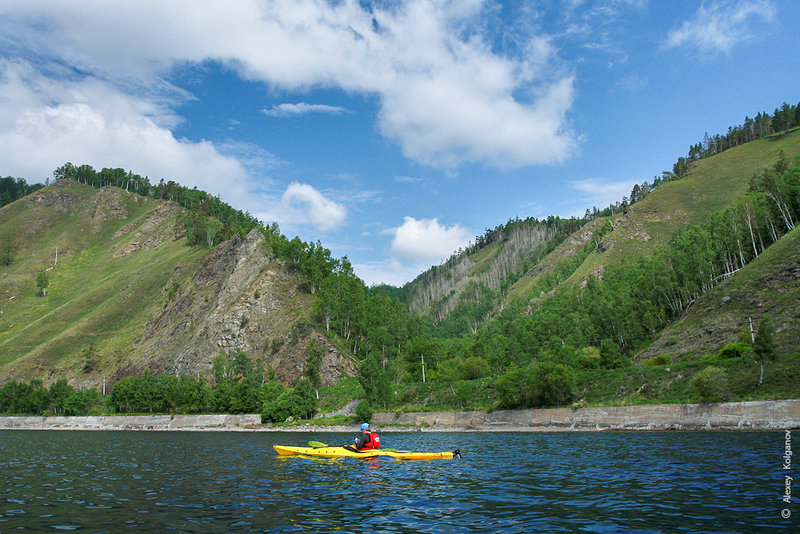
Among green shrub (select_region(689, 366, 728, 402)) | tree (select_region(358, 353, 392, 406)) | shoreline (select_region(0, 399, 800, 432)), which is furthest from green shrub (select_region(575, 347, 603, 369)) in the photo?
tree (select_region(358, 353, 392, 406))

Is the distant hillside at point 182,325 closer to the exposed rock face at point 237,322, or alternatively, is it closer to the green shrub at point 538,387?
the exposed rock face at point 237,322

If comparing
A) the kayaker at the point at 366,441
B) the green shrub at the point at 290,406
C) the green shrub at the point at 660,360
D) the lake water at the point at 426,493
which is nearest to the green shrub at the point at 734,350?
the green shrub at the point at 660,360

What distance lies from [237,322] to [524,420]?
91.7 m

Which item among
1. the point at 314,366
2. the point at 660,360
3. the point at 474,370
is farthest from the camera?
the point at 314,366

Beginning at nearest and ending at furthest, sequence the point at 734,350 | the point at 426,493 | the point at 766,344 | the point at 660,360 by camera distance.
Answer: the point at 426,493 < the point at 766,344 < the point at 734,350 < the point at 660,360

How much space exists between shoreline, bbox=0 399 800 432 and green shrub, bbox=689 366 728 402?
1592 mm

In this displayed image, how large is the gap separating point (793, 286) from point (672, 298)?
117ft

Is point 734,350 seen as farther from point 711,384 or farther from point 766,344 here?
point 711,384

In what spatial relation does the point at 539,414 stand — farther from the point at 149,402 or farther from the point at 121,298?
the point at 121,298

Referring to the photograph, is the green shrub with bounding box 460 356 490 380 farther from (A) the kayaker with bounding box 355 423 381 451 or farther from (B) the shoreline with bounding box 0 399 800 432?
(A) the kayaker with bounding box 355 423 381 451

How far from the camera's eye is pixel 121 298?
18025 cm

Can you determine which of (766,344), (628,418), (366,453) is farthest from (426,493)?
(766,344)

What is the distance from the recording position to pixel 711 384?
2259 inches

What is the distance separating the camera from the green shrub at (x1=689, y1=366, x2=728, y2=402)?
188 ft
